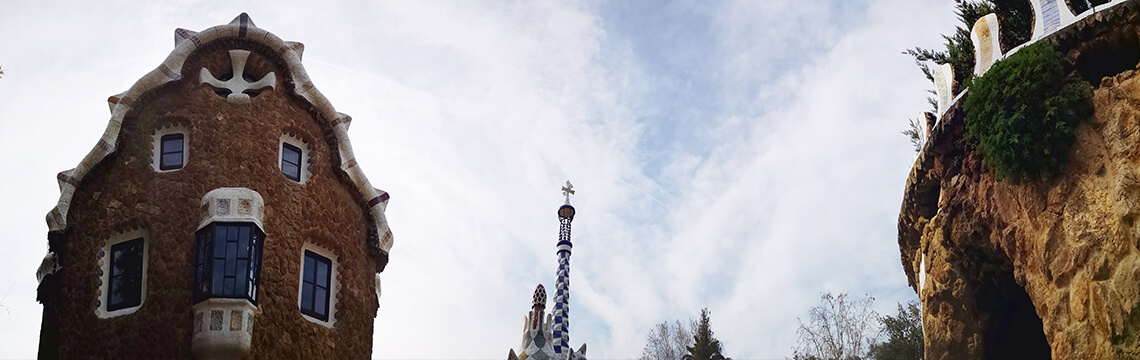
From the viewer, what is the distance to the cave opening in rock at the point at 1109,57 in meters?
13.2

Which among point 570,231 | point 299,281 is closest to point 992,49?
point 299,281

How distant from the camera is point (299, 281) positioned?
13367mm

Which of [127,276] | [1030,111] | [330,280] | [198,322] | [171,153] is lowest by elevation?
[198,322]

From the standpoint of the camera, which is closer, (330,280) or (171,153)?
(171,153)

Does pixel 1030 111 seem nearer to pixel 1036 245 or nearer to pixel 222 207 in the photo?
pixel 1036 245

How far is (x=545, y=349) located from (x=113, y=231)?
11652 mm

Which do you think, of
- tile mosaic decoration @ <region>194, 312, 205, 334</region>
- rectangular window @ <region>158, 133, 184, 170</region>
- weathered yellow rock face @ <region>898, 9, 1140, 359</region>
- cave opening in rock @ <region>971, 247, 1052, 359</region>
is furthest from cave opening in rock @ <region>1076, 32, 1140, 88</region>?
rectangular window @ <region>158, 133, 184, 170</region>

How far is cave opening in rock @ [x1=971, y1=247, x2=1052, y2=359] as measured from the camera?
1570cm

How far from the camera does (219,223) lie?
41.7 ft

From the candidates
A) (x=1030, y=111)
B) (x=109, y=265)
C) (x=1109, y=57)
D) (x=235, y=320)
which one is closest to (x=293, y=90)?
(x=109, y=265)

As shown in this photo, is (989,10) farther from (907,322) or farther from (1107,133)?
(907,322)

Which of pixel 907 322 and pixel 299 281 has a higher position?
pixel 907 322

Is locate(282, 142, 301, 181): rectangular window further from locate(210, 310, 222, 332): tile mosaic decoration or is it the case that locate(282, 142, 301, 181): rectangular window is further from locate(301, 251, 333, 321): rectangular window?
locate(210, 310, 222, 332): tile mosaic decoration

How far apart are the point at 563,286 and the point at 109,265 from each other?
1380 cm
